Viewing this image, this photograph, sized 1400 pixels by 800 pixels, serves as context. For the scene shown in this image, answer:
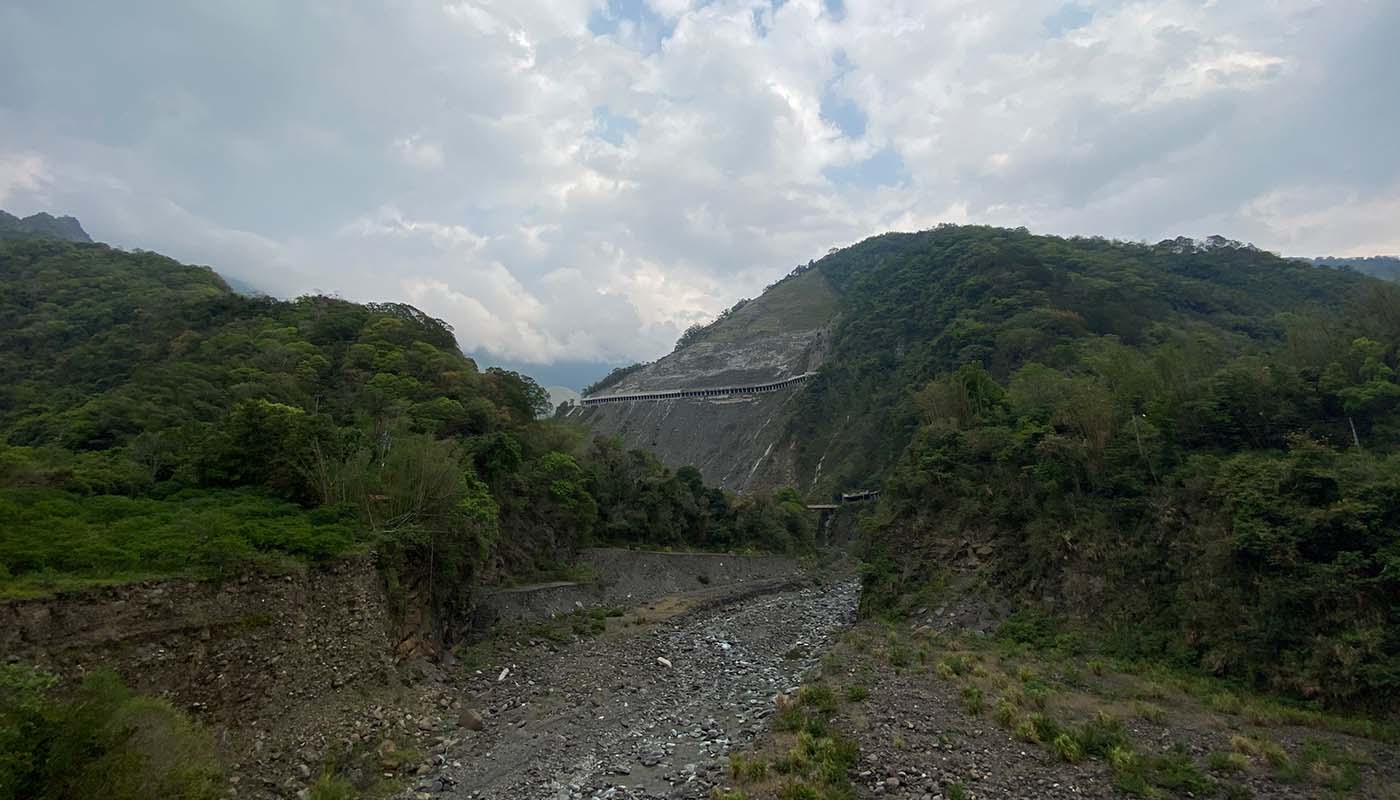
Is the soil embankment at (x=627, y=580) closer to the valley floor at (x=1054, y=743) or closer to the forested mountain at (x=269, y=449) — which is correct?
the forested mountain at (x=269, y=449)

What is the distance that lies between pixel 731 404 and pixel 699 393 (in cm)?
726

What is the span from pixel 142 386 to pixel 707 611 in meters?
23.5

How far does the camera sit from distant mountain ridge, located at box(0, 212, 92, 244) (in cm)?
6869

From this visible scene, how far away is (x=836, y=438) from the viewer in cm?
6962

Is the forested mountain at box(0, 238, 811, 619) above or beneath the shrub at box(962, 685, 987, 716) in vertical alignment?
above

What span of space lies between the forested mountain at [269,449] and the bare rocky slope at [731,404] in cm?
2750

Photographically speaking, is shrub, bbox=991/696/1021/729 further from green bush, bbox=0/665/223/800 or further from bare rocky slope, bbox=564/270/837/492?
bare rocky slope, bbox=564/270/837/492

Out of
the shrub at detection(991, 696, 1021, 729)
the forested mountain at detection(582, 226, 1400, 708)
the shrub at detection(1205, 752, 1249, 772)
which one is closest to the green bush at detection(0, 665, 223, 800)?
the shrub at detection(991, 696, 1021, 729)

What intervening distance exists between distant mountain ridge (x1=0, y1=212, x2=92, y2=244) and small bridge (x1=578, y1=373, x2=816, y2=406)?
63018 millimetres

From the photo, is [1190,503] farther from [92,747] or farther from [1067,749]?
[92,747]

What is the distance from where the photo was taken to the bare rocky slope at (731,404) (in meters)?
76.5

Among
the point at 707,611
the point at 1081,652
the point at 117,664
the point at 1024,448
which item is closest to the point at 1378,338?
the point at 1024,448

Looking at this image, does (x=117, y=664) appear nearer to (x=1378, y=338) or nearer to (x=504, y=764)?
(x=504, y=764)

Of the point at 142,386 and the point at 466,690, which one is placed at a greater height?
the point at 142,386
